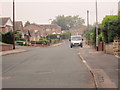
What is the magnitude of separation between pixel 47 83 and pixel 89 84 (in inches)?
58.5

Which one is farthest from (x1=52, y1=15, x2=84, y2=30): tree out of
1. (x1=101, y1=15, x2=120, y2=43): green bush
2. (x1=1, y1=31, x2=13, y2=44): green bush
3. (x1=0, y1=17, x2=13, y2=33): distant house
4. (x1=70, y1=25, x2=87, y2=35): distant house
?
(x1=101, y1=15, x2=120, y2=43): green bush

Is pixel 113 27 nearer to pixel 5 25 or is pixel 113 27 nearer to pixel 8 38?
pixel 8 38

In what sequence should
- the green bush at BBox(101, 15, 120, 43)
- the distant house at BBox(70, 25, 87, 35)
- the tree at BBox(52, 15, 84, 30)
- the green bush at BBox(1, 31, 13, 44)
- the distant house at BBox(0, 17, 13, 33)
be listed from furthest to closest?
the tree at BBox(52, 15, 84, 30) → the distant house at BBox(70, 25, 87, 35) → the distant house at BBox(0, 17, 13, 33) → the green bush at BBox(1, 31, 13, 44) → the green bush at BBox(101, 15, 120, 43)

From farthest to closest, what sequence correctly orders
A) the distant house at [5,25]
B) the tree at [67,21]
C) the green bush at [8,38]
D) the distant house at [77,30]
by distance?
the tree at [67,21]
the distant house at [77,30]
the distant house at [5,25]
the green bush at [8,38]

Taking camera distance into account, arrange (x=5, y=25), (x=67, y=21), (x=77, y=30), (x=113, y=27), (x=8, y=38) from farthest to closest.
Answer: (x=67, y=21)
(x=77, y=30)
(x=5, y=25)
(x=8, y=38)
(x=113, y=27)

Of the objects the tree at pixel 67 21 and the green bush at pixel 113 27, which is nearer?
the green bush at pixel 113 27

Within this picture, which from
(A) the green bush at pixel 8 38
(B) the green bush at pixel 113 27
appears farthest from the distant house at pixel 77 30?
(B) the green bush at pixel 113 27

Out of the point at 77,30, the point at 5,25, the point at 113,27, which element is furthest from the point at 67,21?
the point at 113,27

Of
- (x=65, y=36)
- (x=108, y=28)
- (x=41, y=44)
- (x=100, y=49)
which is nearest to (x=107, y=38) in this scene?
(x=108, y=28)

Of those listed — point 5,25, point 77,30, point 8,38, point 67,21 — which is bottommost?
point 8,38

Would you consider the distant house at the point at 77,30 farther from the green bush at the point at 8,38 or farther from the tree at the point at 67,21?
the green bush at the point at 8,38

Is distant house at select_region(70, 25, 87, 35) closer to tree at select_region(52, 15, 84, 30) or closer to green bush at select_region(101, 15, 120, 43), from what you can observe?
tree at select_region(52, 15, 84, 30)

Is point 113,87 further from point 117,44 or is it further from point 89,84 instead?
point 117,44

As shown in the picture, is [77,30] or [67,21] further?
[67,21]
